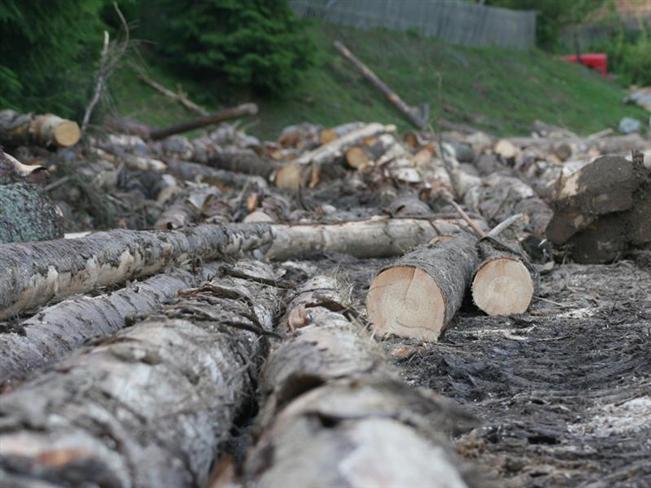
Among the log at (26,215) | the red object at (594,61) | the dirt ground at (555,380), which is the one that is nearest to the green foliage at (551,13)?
the red object at (594,61)

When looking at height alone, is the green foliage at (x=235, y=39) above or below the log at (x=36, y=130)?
below

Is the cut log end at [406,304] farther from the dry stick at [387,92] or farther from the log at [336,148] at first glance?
the dry stick at [387,92]

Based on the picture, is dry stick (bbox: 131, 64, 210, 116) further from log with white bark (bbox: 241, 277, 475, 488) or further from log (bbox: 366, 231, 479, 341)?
log with white bark (bbox: 241, 277, 475, 488)

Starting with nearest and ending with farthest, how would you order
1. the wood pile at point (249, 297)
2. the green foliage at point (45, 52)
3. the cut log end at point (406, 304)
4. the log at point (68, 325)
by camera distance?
the wood pile at point (249, 297)
the log at point (68, 325)
the cut log end at point (406, 304)
the green foliage at point (45, 52)

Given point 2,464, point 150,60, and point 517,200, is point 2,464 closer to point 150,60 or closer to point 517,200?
point 517,200

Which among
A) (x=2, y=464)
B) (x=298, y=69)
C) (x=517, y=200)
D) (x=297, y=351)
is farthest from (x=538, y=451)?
(x=298, y=69)

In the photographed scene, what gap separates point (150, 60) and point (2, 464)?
2165cm

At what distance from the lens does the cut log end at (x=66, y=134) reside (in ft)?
33.0

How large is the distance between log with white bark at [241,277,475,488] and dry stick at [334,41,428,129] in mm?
22376

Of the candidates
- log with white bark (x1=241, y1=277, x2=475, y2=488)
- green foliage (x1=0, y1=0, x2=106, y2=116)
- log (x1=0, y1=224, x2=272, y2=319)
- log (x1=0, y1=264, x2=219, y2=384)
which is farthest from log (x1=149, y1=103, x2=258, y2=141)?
log with white bark (x1=241, y1=277, x2=475, y2=488)

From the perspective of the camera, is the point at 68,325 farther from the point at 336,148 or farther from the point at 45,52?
the point at 336,148

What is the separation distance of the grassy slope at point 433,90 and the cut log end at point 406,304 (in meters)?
15.1

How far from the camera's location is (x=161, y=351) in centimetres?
343

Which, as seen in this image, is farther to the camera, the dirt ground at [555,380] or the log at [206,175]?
the log at [206,175]
